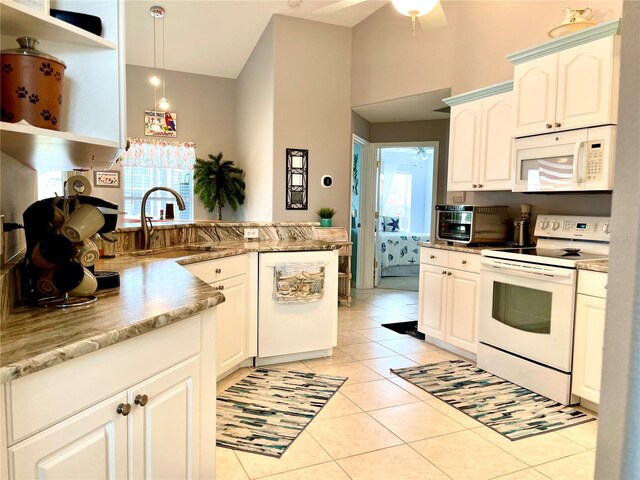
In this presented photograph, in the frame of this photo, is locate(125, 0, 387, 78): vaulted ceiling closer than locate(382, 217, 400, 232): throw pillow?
Yes

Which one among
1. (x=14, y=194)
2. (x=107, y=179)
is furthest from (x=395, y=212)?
(x=14, y=194)

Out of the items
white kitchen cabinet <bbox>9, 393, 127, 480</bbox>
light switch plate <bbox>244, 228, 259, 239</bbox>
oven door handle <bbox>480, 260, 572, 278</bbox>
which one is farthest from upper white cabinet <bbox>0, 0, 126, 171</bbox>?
oven door handle <bbox>480, 260, 572, 278</bbox>

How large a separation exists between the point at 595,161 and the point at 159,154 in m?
6.19

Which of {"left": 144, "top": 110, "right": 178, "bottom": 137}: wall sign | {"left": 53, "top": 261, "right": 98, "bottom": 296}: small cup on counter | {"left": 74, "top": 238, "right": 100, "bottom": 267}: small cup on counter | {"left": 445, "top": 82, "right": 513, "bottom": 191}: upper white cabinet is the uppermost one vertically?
{"left": 144, "top": 110, "right": 178, "bottom": 137}: wall sign

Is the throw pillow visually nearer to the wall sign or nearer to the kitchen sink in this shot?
the wall sign

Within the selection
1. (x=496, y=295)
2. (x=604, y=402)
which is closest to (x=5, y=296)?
(x=604, y=402)

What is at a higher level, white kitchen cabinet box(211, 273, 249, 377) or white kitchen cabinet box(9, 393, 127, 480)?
white kitchen cabinet box(9, 393, 127, 480)

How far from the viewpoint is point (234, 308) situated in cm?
297

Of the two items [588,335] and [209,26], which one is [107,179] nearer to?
[209,26]

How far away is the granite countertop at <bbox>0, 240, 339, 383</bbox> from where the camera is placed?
90 cm

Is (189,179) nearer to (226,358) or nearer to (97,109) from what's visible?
(226,358)

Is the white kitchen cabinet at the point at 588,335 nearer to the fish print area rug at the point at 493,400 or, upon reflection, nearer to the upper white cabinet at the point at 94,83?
the fish print area rug at the point at 493,400

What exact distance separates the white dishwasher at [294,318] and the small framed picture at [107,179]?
184 inches

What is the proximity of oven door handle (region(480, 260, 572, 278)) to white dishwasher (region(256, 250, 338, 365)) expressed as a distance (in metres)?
1.16
